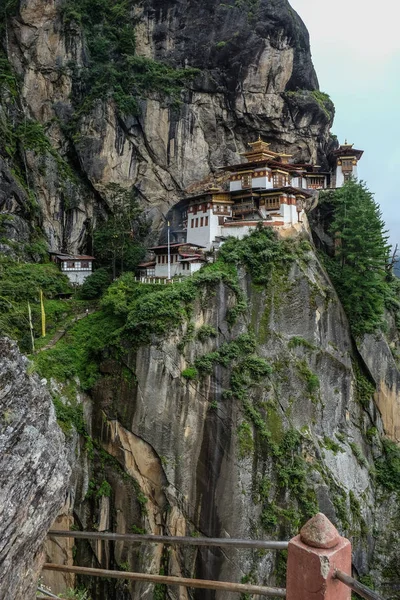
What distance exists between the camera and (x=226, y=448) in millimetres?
23656

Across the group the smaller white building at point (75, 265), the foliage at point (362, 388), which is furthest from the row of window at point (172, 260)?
the foliage at point (362, 388)

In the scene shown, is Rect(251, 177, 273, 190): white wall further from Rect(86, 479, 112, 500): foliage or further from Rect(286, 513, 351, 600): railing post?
Rect(286, 513, 351, 600): railing post

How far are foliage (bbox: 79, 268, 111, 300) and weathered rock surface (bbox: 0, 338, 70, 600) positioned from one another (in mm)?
25756

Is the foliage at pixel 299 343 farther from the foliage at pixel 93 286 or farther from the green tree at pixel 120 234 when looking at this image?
the green tree at pixel 120 234

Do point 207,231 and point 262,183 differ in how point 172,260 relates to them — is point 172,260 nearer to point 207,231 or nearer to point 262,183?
point 207,231

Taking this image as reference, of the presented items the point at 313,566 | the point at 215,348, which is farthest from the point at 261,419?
the point at 313,566

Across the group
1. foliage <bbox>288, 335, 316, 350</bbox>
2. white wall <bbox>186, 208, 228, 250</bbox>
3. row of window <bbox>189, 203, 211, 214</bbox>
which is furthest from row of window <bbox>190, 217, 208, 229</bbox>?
foliage <bbox>288, 335, 316, 350</bbox>

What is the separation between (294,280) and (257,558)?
15.4 metres

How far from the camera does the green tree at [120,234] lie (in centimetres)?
3550

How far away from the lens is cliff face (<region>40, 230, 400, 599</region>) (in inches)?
884

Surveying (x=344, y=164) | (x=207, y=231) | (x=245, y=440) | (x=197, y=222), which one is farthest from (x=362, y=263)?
(x=344, y=164)

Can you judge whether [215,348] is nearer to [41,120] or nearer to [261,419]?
[261,419]

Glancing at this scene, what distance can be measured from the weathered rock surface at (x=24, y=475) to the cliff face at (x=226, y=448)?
54.2ft

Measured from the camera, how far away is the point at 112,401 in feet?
78.0
